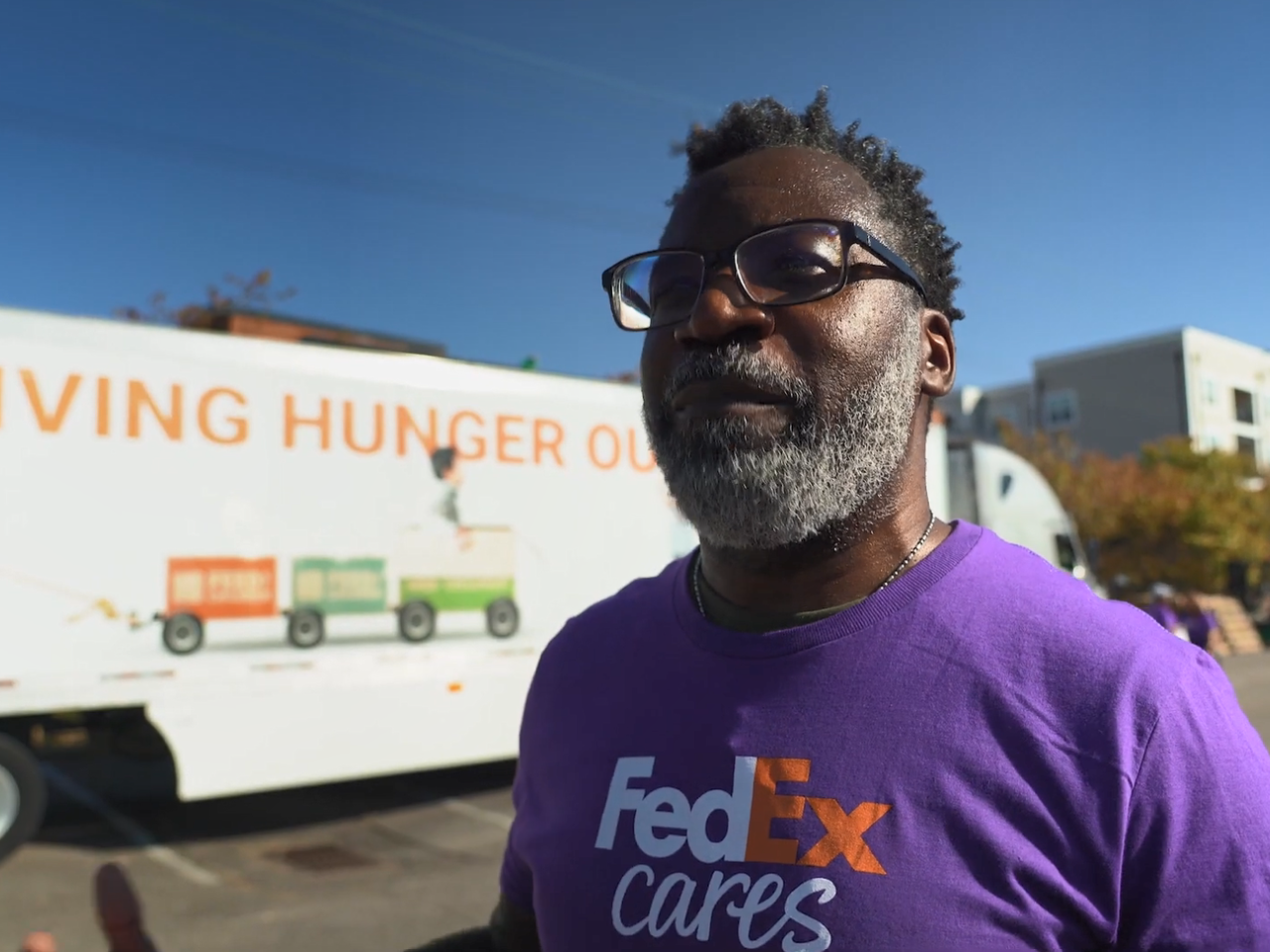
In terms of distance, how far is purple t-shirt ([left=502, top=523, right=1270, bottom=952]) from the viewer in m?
1.16

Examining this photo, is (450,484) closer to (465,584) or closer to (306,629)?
(465,584)

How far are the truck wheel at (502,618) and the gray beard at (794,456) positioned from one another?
629 cm

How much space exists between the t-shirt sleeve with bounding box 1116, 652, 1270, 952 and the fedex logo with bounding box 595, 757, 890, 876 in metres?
0.28

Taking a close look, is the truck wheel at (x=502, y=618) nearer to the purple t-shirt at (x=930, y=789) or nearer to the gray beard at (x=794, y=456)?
the purple t-shirt at (x=930, y=789)

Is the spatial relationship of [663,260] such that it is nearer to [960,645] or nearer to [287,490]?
[960,645]

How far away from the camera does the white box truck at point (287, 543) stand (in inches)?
239

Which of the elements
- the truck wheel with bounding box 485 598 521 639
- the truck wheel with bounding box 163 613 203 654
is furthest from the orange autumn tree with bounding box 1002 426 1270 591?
the truck wheel with bounding box 163 613 203 654

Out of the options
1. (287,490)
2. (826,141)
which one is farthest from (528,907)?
(287,490)

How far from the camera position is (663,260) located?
65.8 inches

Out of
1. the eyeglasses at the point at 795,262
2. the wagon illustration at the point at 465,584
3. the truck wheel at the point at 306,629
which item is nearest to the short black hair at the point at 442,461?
the wagon illustration at the point at 465,584

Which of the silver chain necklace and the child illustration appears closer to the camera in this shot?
the silver chain necklace

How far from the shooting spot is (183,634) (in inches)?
253

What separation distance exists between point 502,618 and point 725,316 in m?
6.43

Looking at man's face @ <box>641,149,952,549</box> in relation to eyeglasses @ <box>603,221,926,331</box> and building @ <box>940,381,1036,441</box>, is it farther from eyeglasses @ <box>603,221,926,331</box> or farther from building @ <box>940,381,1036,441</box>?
building @ <box>940,381,1036,441</box>
